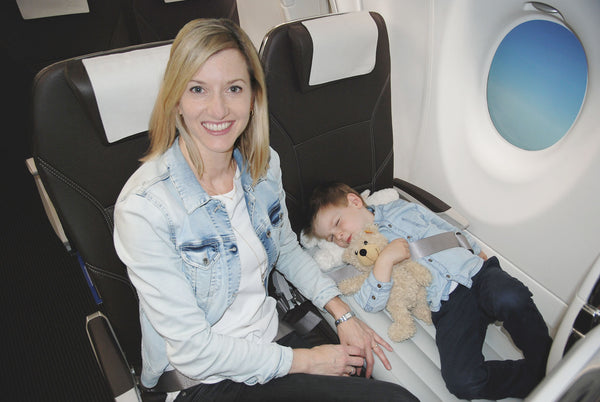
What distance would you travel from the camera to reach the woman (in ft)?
3.48

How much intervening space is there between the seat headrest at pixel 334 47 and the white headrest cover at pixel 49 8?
2.28 metres

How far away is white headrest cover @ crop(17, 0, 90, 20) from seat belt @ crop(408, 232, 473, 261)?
2925mm

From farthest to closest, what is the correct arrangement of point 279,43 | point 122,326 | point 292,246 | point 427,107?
point 427,107, point 292,246, point 279,43, point 122,326

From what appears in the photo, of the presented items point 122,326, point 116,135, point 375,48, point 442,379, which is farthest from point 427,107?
point 122,326

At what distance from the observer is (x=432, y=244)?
5.44 ft

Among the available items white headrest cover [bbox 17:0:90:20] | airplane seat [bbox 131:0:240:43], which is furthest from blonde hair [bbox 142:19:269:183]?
airplane seat [bbox 131:0:240:43]

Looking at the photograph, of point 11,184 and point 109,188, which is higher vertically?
point 109,188

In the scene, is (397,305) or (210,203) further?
(397,305)

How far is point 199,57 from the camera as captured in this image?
1.04 metres

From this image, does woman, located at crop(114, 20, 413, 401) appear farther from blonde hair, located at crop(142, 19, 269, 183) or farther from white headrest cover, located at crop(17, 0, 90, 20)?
white headrest cover, located at crop(17, 0, 90, 20)

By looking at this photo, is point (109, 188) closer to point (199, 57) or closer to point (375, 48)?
point (199, 57)

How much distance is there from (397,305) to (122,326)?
3.31ft

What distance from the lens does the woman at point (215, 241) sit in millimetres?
1062

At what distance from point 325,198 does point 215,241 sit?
68cm
